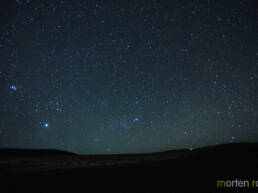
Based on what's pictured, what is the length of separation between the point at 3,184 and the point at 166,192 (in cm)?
487

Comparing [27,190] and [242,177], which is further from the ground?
[242,177]

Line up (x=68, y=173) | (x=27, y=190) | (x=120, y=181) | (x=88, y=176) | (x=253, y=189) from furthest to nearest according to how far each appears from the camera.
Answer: (x=68, y=173), (x=88, y=176), (x=120, y=181), (x=27, y=190), (x=253, y=189)

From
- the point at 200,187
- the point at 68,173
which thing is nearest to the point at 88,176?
the point at 68,173

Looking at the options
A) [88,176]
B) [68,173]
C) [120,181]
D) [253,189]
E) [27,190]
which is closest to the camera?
[253,189]

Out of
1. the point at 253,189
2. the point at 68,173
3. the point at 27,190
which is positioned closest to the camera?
the point at 253,189

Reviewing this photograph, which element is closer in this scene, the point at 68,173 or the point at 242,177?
the point at 242,177

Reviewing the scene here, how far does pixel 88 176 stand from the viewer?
622cm

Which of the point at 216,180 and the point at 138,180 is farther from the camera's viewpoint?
the point at 138,180

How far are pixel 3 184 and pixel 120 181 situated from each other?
141 inches

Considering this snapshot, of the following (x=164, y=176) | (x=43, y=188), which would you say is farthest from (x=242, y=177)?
(x=43, y=188)

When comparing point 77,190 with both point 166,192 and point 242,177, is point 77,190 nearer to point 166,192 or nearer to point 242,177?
point 166,192

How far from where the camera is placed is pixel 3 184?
5477mm

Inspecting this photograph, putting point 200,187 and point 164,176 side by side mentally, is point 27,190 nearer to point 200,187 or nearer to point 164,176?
point 164,176

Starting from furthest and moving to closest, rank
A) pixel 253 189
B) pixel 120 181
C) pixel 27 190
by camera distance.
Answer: pixel 120 181
pixel 27 190
pixel 253 189
